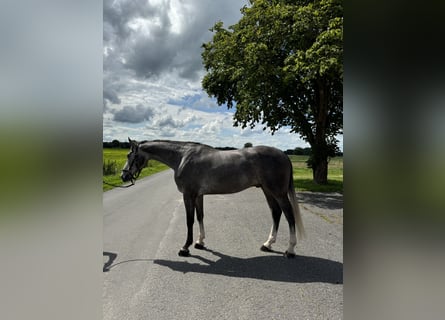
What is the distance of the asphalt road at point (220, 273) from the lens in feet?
8.56

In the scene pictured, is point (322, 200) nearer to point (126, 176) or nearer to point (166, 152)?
point (166, 152)

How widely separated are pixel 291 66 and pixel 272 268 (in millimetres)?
9014

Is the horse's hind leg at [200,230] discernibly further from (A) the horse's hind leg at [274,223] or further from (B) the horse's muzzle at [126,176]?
(B) the horse's muzzle at [126,176]

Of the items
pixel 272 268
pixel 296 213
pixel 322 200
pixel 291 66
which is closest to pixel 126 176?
pixel 272 268

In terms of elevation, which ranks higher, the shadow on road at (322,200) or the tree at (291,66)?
the tree at (291,66)

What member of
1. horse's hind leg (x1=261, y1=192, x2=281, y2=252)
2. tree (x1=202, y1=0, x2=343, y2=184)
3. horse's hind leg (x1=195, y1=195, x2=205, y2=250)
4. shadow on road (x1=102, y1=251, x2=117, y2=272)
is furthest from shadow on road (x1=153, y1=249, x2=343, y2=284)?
tree (x1=202, y1=0, x2=343, y2=184)

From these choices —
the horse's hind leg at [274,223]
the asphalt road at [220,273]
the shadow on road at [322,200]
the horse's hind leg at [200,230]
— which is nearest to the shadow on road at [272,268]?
the asphalt road at [220,273]

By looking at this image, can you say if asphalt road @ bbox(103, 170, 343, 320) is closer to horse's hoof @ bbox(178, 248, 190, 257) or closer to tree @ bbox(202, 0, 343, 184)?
horse's hoof @ bbox(178, 248, 190, 257)

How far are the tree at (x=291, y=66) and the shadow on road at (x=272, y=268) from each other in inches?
256

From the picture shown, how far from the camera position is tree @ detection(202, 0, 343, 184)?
928 centimetres

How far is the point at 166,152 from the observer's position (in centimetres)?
460

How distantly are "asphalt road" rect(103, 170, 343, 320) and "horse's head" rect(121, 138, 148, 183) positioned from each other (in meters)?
1.22
